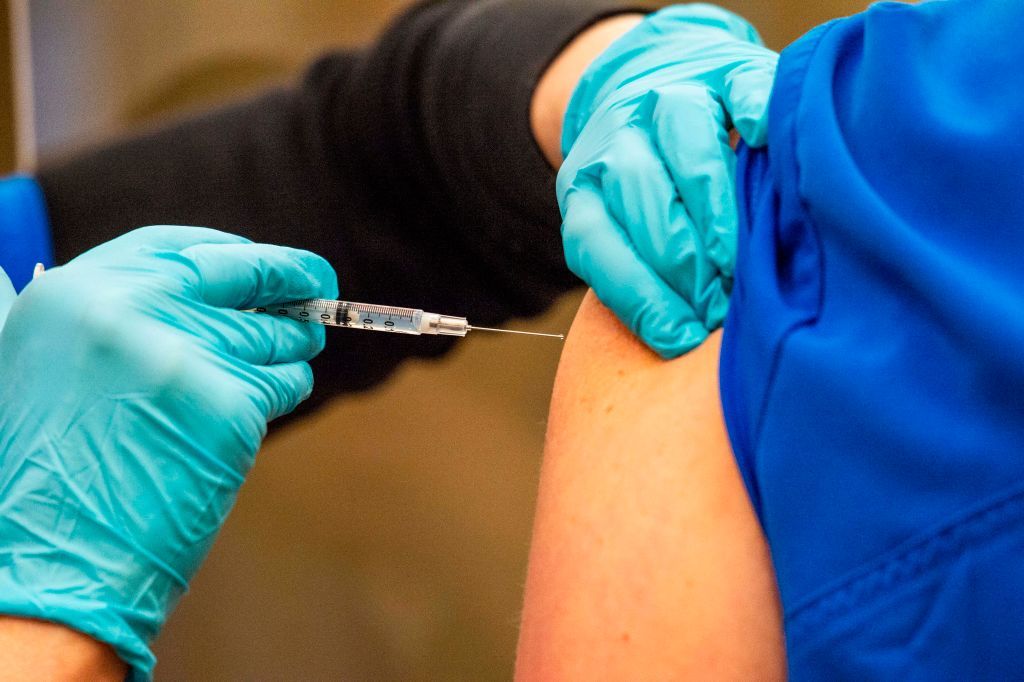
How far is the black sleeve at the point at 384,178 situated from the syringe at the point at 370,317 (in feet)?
1.30

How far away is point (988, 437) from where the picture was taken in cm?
47

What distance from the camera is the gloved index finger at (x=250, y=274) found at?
819 millimetres

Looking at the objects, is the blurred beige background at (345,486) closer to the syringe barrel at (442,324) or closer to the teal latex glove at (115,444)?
the syringe barrel at (442,324)

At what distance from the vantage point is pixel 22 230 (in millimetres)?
1258

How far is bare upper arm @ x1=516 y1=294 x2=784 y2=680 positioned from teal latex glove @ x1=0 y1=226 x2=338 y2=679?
1.02 feet

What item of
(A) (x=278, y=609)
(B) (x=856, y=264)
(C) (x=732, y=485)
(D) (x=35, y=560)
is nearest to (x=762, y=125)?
(B) (x=856, y=264)

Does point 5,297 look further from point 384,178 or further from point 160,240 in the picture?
point 384,178

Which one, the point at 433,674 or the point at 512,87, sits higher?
the point at 512,87

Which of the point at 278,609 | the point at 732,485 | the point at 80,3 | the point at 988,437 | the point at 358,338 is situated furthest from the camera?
the point at 80,3

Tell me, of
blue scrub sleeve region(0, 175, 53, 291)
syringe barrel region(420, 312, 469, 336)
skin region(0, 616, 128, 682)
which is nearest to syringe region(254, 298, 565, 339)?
syringe barrel region(420, 312, 469, 336)

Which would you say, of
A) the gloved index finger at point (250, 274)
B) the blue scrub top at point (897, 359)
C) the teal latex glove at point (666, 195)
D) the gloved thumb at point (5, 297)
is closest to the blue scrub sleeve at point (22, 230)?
the gloved thumb at point (5, 297)

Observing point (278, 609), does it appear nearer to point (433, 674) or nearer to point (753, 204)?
point (433, 674)

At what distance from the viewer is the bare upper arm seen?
557 mm

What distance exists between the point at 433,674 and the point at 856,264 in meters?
1.45
